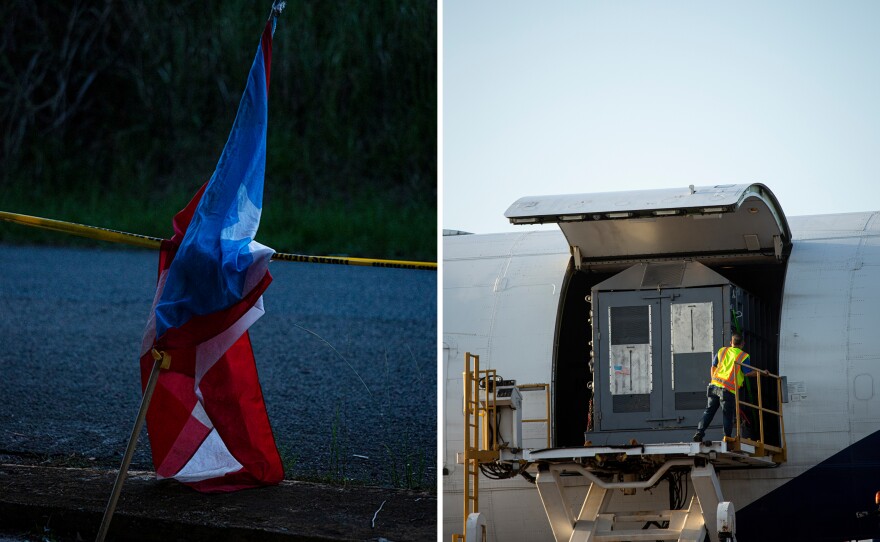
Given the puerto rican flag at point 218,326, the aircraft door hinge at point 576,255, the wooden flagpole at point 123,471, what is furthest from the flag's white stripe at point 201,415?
the aircraft door hinge at point 576,255

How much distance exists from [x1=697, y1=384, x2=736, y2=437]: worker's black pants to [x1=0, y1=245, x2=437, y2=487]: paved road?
2448 mm

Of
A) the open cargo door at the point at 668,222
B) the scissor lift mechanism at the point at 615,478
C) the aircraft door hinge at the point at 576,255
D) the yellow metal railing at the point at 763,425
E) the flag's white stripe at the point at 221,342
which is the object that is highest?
the open cargo door at the point at 668,222

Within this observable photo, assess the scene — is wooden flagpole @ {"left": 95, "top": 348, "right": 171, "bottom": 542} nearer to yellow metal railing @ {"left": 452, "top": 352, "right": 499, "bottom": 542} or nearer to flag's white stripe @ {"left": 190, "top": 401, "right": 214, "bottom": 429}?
flag's white stripe @ {"left": 190, "top": 401, "right": 214, "bottom": 429}

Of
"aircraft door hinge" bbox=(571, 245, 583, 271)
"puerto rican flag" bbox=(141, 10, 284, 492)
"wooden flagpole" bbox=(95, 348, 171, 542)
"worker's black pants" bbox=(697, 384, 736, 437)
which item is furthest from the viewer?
"aircraft door hinge" bbox=(571, 245, 583, 271)

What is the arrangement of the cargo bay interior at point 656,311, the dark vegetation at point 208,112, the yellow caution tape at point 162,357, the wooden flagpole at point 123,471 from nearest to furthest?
the wooden flagpole at point 123,471, the yellow caution tape at point 162,357, the cargo bay interior at point 656,311, the dark vegetation at point 208,112

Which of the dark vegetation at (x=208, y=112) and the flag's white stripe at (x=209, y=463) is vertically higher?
the dark vegetation at (x=208, y=112)

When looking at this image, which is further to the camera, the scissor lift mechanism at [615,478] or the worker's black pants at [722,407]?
the worker's black pants at [722,407]

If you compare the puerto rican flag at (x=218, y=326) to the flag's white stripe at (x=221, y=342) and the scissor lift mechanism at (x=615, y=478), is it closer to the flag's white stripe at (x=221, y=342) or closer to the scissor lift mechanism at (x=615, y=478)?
the flag's white stripe at (x=221, y=342)

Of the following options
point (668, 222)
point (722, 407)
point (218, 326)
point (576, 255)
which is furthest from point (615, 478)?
point (218, 326)

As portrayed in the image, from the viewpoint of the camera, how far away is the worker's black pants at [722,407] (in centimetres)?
986

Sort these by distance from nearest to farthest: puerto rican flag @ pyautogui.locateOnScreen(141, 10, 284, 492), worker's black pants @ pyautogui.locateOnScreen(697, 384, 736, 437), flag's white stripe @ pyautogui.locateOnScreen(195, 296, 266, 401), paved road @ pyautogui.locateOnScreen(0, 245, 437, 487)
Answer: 1. puerto rican flag @ pyautogui.locateOnScreen(141, 10, 284, 492)
2. flag's white stripe @ pyautogui.locateOnScreen(195, 296, 266, 401)
3. worker's black pants @ pyautogui.locateOnScreen(697, 384, 736, 437)
4. paved road @ pyautogui.locateOnScreen(0, 245, 437, 487)

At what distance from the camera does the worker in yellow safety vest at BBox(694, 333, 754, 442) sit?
32.4 feet

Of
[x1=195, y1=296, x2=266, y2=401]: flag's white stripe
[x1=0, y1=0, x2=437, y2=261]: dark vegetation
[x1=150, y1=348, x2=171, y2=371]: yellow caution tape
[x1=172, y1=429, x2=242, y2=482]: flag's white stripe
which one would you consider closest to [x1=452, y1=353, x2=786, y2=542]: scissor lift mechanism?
[x1=172, y1=429, x2=242, y2=482]: flag's white stripe

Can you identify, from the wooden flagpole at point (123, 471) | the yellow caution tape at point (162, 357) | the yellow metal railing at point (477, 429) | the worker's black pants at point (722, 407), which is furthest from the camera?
the yellow metal railing at point (477, 429)
